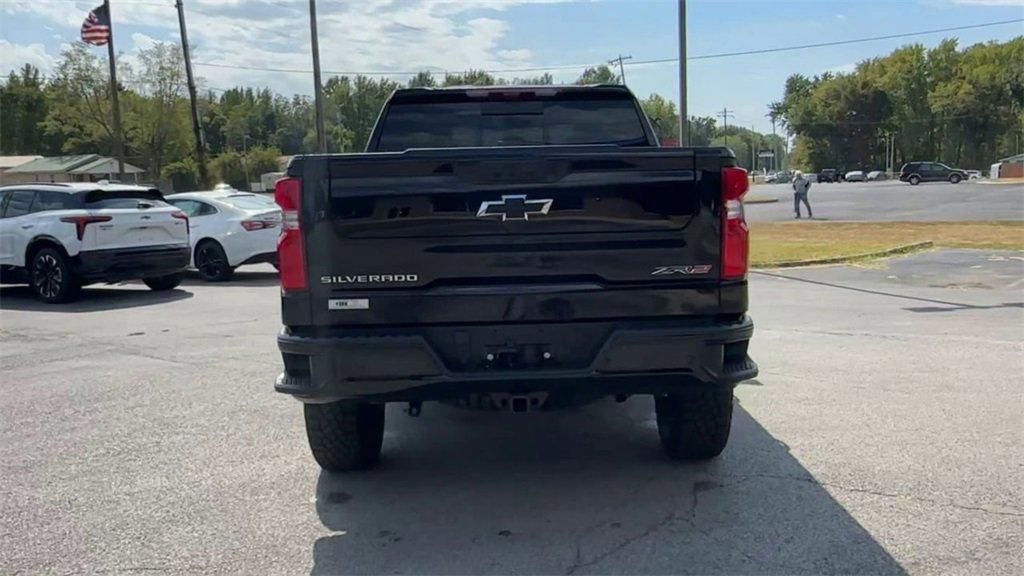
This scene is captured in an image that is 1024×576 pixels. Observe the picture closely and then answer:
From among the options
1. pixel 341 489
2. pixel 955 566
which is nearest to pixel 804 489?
pixel 955 566

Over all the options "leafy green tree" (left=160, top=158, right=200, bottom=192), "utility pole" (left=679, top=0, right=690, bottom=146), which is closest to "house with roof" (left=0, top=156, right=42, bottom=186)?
"leafy green tree" (left=160, top=158, right=200, bottom=192)

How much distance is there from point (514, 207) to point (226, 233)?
11.4 m

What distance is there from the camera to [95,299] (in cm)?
1256

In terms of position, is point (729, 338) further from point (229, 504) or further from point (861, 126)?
point (861, 126)

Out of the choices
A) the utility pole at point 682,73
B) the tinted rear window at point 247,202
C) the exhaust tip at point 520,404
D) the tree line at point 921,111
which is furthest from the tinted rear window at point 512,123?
the tree line at point 921,111

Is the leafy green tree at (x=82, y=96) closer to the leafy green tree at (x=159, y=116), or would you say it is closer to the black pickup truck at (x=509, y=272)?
the leafy green tree at (x=159, y=116)

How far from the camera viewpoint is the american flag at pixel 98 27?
101 feet

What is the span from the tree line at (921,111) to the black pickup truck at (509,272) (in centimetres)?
10348

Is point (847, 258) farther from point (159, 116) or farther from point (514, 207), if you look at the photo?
point (159, 116)

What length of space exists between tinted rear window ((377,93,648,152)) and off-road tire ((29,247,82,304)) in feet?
26.9

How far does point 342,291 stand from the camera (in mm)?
3764

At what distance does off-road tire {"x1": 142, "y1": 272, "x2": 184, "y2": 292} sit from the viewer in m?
13.3

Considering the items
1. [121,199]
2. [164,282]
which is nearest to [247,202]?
[164,282]

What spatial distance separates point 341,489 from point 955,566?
2.88 meters
